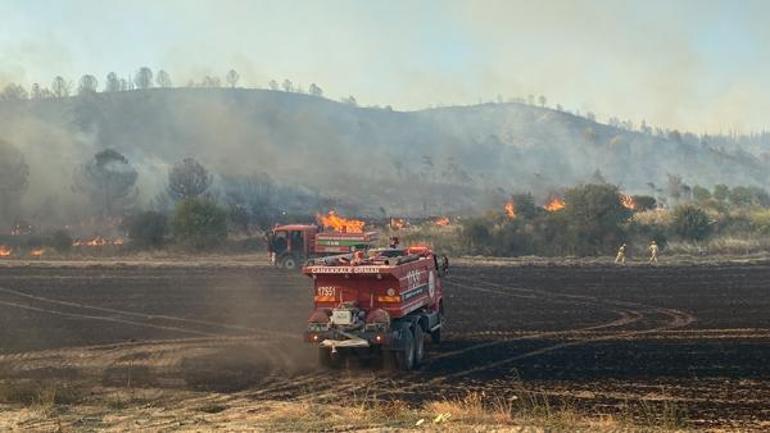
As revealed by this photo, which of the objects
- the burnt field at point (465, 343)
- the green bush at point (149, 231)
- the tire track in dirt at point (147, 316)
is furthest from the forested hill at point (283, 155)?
the burnt field at point (465, 343)

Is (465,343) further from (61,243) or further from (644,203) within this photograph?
(644,203)

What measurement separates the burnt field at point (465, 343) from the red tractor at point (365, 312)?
25.4 inches

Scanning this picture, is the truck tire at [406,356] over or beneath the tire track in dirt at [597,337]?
over

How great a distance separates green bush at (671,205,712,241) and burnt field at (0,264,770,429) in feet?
71.4

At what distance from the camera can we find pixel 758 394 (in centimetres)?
1311

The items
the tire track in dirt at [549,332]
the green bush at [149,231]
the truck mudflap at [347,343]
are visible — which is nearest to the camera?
the tire track in dirt at [549,332]

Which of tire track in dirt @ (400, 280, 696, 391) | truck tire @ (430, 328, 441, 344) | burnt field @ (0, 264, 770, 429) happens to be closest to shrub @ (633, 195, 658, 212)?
burnt field @ (0, 264, 770, 429)

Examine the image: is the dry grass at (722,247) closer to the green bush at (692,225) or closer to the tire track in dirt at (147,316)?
the green bush at (692,225)

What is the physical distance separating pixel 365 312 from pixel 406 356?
132 centimetres

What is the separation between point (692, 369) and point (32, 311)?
21974 mm

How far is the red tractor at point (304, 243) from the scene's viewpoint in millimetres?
43594

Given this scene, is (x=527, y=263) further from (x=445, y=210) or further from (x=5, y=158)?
(x=445, y=210)

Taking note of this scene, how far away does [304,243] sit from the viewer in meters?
45.0

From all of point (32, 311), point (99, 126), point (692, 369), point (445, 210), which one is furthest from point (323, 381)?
point (99, 126)
